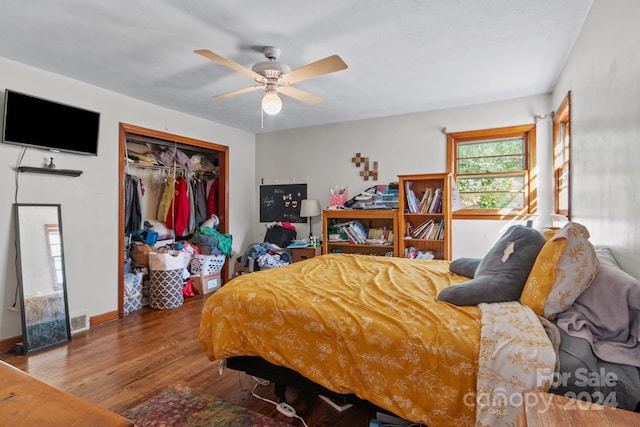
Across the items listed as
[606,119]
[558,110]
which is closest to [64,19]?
[606,119]

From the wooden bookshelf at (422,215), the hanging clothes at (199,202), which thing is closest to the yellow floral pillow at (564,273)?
the wooden bookshelf at (422,215)

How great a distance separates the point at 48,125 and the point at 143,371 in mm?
2266

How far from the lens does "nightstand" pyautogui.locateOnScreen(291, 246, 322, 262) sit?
14.6 feet

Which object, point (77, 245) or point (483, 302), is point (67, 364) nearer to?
point (77, 245)

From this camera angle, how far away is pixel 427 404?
128cm

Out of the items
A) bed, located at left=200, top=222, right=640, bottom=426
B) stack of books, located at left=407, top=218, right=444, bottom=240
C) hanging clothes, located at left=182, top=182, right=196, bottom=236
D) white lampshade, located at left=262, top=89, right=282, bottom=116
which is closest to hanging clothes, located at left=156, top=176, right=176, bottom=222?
hanging clothes, located at left=182, top=182, right=196, bottom=236

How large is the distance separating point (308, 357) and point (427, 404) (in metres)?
0.57

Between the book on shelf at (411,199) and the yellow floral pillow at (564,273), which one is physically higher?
the book on shelf at (411,199)

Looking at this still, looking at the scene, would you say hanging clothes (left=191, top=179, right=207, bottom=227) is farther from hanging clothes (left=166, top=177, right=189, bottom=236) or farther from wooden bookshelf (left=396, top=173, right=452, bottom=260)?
wooden bookshelf (left=396, top=173, right=452, bottom=260)

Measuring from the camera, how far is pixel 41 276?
2.84m

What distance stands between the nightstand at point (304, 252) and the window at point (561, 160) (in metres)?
2.73

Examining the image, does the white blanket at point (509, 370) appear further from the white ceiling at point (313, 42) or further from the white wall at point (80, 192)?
the white wall at point (80, 192)

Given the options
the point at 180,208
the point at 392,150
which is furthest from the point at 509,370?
the point at 180,208

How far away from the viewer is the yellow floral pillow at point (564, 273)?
4.41ft
